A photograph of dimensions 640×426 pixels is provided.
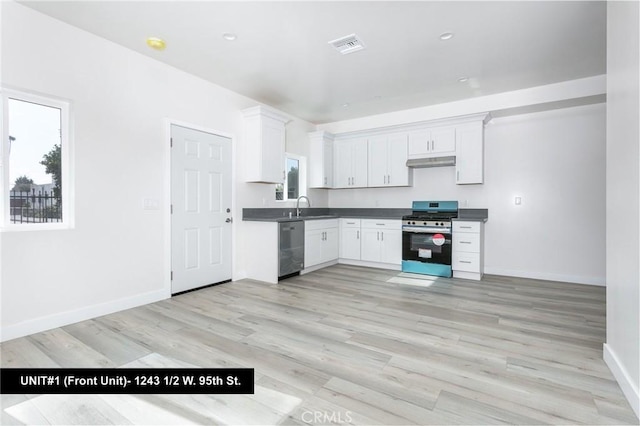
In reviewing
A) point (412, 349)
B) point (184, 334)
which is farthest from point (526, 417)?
point (184, 334)

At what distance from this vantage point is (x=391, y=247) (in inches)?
210

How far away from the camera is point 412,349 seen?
242 cm

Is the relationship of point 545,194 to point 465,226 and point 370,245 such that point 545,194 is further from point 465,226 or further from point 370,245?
point 370,245

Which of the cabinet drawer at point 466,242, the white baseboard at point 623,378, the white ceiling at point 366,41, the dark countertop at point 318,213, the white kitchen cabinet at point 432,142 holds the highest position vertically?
the white ceiling at point 366,41

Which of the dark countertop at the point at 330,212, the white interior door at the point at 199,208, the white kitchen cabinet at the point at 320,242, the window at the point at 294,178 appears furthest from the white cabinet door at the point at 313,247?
the white interior door at the point at 199,208

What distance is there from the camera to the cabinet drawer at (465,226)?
465 cm

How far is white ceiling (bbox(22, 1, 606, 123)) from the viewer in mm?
2695

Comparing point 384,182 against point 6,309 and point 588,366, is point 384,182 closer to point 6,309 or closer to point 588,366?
point 588,366

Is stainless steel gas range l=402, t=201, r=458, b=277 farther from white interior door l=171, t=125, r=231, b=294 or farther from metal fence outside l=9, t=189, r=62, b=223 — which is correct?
metal fence outside l=9, t=189, r=62, b=223

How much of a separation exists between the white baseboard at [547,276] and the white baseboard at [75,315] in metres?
4.75

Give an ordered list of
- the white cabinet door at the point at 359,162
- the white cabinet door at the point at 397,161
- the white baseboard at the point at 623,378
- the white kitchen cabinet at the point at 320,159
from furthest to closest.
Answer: the white kitchen cabinet at the point at 320,159 < the white cabinet door at the point at 359,162 < the white cabinet door at the point at 397,161 < the white baseboard at the point at 623,378

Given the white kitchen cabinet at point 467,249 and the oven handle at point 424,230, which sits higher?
the oven handle at point 424,230

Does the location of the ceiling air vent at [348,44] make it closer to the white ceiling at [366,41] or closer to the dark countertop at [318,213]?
the white ceiling at [366,41]

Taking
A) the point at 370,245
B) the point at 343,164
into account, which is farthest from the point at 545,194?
the point at 343,164
